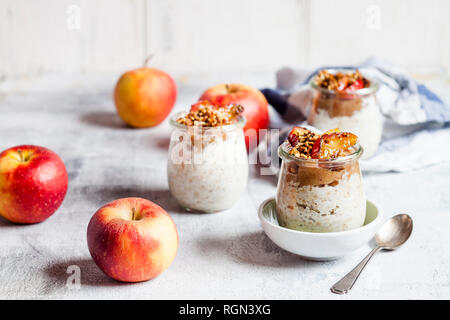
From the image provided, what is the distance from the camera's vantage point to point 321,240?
876 millimetres

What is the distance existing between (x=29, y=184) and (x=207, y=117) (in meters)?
0.34

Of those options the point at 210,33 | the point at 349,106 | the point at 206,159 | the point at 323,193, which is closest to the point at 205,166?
the point at 206,159

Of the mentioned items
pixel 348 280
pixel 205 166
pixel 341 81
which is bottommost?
pixel 348 280

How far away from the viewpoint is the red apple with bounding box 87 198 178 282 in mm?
852

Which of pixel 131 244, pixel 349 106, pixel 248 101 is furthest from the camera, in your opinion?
pixel 248 101

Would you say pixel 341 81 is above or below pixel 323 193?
above

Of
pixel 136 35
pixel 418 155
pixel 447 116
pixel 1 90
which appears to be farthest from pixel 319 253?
pixel 136 35

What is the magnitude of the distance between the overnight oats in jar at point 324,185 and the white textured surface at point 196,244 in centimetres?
7

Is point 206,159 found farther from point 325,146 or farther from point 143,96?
point 143,96

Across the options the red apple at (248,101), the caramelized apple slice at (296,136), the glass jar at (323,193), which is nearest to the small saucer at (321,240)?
the glass jar at (323,193)

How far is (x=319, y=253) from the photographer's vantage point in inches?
35.3

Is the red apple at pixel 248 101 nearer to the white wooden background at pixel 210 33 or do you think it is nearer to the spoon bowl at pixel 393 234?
the spoon bowl at pixel 393 234

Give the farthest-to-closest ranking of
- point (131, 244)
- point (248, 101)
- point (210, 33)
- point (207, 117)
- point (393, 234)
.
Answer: point (210, 33), point (248, 101), point (207, 117), point (393, 234), point (131, 244)

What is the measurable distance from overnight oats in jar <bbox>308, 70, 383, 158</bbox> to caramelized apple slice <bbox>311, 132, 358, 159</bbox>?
377 millimetres
